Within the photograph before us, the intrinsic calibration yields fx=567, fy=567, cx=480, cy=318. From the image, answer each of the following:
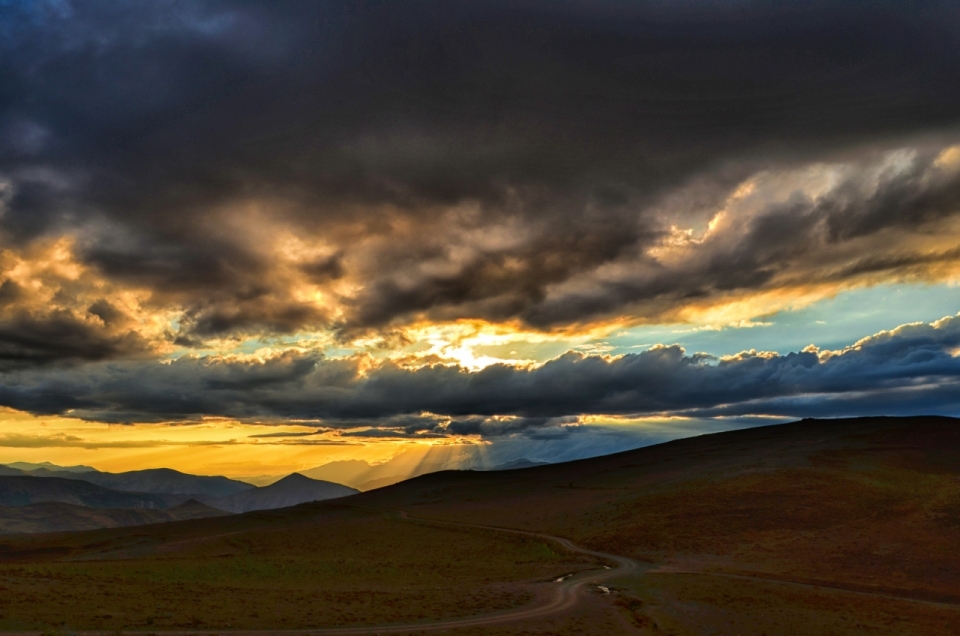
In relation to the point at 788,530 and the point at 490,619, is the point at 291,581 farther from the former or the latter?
the point at 788,530

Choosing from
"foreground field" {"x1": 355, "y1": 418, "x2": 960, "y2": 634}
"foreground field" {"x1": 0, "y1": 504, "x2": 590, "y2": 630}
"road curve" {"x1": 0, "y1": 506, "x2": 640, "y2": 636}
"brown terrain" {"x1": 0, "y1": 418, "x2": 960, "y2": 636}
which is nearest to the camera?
"road curve" {"x1": 0, "y1": 506, "x2": 640, "y2": 636}

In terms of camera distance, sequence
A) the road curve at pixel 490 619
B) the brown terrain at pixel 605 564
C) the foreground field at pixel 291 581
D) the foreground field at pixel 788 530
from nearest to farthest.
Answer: the road curve at pixel 490 619 < the foreground field at pixel 291 581 < the brown terrain at pixel 605 564 < the foreground field at pixel 788 530

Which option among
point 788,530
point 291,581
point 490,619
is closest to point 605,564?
point 788,530

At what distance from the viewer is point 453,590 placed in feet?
175

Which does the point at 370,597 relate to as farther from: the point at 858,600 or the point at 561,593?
the point at 858,600

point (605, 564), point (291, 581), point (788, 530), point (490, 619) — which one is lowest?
point (605, 564)

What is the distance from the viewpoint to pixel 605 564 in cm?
7238

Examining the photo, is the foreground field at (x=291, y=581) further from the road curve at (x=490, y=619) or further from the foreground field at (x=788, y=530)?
the foreground field at (x=788, y=530)

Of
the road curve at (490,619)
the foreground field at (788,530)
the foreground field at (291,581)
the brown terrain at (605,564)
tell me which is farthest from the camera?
the foreground field at (788,530)

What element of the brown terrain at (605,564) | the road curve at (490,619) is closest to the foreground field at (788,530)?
the brown terrain at (605,564)

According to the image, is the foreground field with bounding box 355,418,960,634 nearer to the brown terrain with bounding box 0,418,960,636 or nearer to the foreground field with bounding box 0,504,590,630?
the brown terrain with bounding box 0,418,960,636

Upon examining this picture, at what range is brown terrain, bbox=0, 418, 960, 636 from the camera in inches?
1577

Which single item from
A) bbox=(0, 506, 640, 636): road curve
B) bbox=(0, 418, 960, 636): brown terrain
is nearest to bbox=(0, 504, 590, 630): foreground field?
bbox=(0, 418, 960, 636): brown terrain

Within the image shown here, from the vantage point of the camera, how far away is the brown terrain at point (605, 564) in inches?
Answer: 1577
